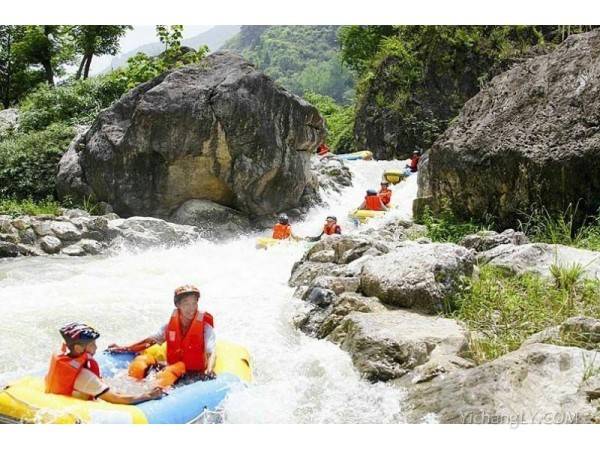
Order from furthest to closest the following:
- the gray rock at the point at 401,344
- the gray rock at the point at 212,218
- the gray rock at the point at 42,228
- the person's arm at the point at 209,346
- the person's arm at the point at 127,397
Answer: the gray rock at the point at 212,218
the gray rock at the point at 42,228
the gray rock at the point at 401,344
the person's arm at the point at 209,346
the person's arm at the point at 127,397

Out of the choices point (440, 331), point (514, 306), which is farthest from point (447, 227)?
point (440, 331)

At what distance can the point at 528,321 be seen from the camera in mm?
5781

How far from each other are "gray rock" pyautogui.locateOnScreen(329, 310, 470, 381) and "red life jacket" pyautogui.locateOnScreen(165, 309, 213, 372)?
1420 mm

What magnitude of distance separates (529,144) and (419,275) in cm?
362

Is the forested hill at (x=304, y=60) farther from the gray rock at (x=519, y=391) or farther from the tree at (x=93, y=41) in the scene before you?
the gray rock at (x=519, y=391)

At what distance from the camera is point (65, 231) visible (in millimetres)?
11656

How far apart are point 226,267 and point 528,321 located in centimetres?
592

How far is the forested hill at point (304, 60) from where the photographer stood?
2825 inches

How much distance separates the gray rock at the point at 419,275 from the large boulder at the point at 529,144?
238cm

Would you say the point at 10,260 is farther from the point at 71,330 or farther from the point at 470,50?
the point at 470,50

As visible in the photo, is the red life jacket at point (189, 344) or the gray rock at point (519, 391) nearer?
the gray rock at point (519, 391)

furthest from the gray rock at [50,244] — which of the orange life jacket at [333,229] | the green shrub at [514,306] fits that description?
the green shrub at [514,306]

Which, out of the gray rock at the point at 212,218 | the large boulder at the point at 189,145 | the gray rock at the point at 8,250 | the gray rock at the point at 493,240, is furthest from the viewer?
the gray rock at the point at 212,218

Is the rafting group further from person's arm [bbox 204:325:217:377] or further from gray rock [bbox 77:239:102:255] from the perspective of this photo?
person's arm [bbox 204:325:217:377]
